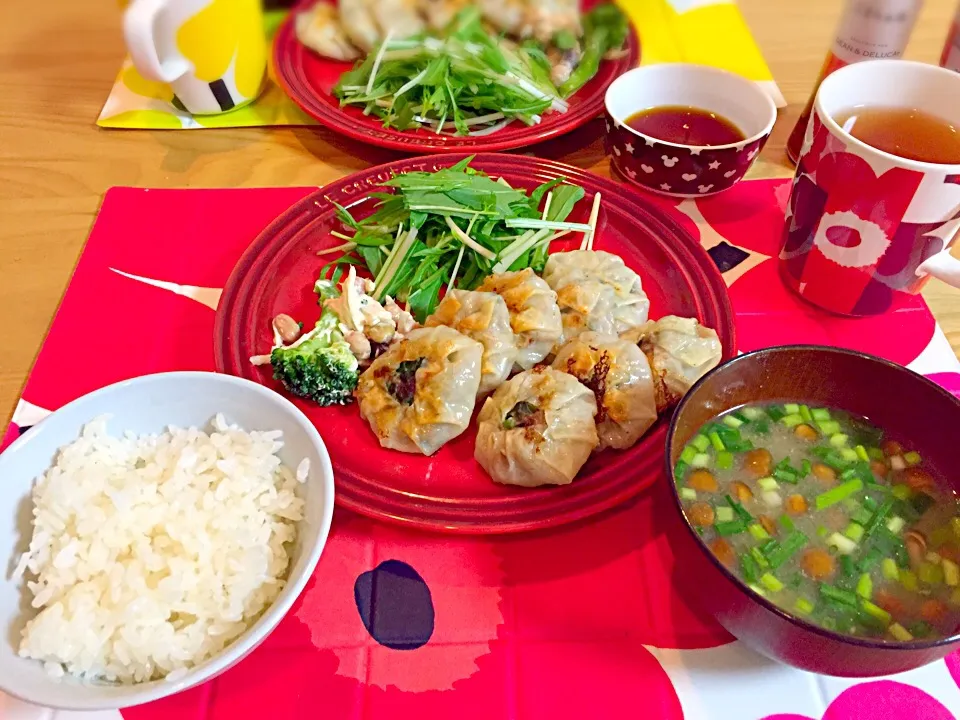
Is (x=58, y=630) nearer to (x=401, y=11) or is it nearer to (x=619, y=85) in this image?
(x=619, y=85)

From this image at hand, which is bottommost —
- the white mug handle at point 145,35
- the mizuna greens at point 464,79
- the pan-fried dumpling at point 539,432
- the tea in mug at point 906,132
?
the pan-fried dumpling at point 539,432

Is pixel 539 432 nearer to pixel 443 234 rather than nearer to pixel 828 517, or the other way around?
pixel 828 517

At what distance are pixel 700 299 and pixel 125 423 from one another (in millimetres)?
1248

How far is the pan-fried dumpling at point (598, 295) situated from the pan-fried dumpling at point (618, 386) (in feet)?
0.46

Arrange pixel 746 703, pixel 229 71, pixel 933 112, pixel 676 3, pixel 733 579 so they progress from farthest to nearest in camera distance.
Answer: pixel 676 3 < pixel 229 71 < pixel 933 112 < pixel 746 703 < pixel 733 579

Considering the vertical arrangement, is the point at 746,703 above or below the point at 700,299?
below

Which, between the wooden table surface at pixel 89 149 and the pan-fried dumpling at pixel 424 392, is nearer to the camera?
the pan-fried dumpling at pixel 424 392

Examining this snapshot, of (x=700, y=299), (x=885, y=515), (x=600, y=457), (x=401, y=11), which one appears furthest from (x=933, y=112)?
(x=401, y=11)

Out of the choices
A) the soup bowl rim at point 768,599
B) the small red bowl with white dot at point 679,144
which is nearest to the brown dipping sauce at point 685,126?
the small red bowl with white dot at point 679,144

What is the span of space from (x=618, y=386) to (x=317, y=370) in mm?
615

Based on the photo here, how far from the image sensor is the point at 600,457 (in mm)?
1398

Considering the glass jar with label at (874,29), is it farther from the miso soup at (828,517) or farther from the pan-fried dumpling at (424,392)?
the pan-fried dumpling at (424,392)

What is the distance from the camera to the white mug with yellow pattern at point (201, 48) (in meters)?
1.89

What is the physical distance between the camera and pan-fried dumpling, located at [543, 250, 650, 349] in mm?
1577
